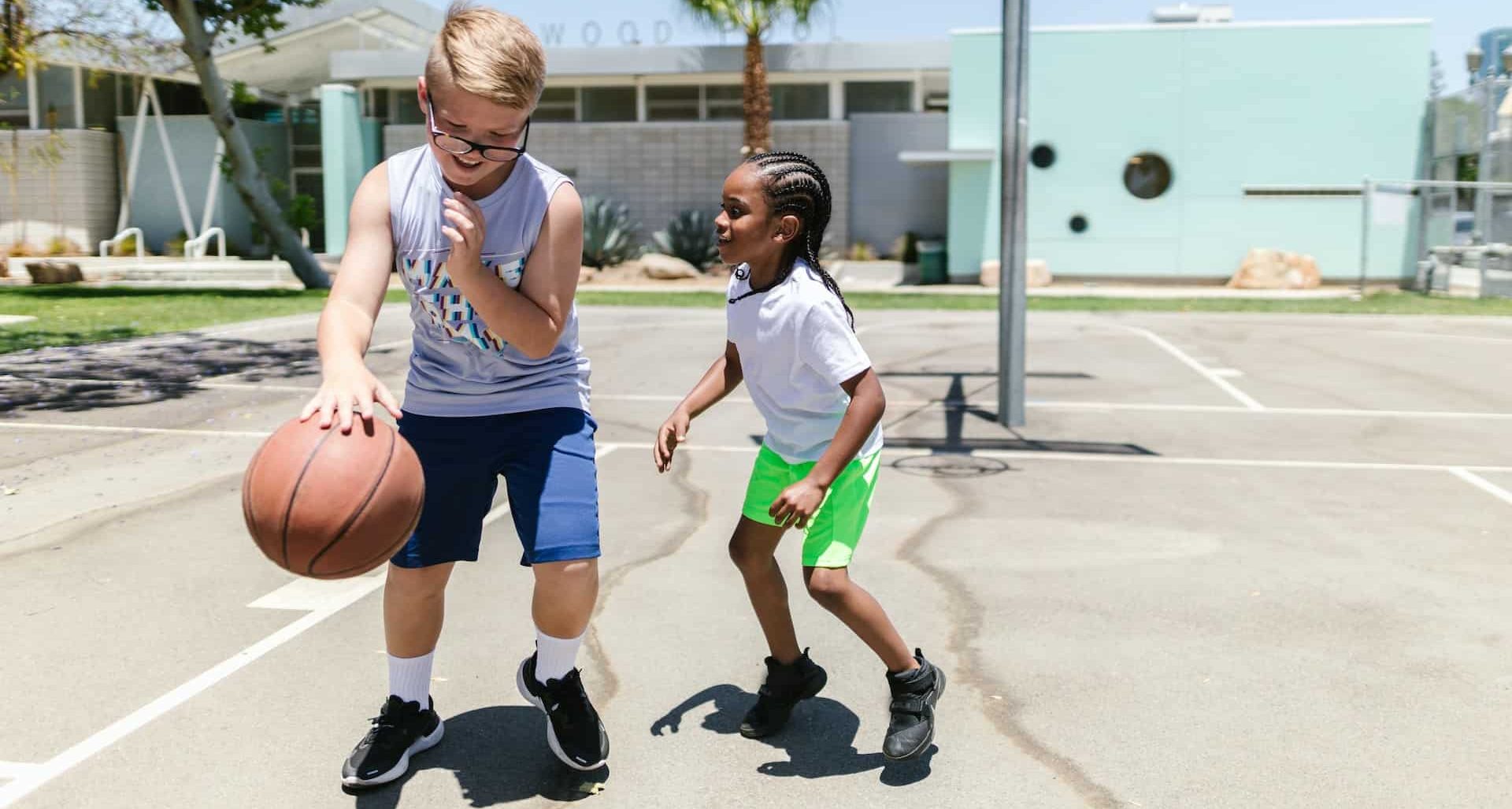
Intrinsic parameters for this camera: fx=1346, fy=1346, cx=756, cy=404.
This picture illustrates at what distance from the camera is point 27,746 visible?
363 cm

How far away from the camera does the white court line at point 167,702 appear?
11.2 ft

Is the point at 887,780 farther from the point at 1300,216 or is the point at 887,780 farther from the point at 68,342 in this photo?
the point at 1300,216

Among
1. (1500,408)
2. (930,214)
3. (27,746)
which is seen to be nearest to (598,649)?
(27,746)

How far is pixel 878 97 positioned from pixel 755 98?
5.85 metres

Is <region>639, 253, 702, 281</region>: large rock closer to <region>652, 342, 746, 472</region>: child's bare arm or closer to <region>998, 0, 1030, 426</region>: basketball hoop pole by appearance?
Answer: <region>998, 0, 1030, 426</region>: basketball hoop pole

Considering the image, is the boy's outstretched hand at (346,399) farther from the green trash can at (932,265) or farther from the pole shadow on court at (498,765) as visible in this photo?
the green trash can at (932,265)

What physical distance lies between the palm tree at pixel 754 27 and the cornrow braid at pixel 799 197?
25.1 meters

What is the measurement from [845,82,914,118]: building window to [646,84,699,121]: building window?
3922 millimetres

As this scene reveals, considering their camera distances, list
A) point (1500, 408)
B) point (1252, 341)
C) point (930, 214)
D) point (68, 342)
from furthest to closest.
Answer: point (930, 214)
point (1252, 341)
point (68, 342)
point (1500, 408)

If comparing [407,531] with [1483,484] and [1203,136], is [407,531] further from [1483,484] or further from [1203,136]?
[1203,136]

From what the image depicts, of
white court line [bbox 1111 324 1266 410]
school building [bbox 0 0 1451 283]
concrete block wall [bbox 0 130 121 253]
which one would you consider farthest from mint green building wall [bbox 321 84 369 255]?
white court line [bbox 1111 324 1266 410]

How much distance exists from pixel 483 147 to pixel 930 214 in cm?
3009

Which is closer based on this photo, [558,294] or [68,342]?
[558,294]

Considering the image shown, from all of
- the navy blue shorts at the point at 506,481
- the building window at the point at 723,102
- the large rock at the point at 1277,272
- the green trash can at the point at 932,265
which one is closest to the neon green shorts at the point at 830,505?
the navy blue shorts at the point at 506,481
